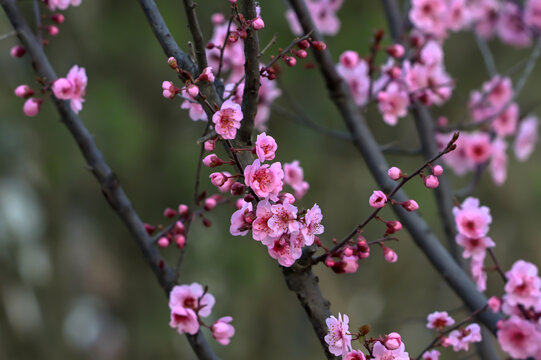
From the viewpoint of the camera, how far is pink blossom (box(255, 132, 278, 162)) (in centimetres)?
87

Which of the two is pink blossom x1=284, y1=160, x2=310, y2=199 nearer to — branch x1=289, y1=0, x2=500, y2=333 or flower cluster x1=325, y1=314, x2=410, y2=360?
branch x1=289, y1=0, x2=500, y2=333

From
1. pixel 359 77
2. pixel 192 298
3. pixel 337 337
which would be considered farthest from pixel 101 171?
pixel 359 77

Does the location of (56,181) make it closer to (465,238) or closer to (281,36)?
(281,36)

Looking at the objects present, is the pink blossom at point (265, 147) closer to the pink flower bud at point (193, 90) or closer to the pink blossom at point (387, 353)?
the pink flower bud at point (193, 90)

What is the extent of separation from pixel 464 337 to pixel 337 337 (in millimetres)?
322

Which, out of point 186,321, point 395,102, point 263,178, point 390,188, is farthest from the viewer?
point 395,102

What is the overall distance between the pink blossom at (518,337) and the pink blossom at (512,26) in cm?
164

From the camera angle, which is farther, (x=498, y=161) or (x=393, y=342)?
(x=498, y=161)

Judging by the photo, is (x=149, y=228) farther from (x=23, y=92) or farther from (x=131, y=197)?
(x=131, y=197)

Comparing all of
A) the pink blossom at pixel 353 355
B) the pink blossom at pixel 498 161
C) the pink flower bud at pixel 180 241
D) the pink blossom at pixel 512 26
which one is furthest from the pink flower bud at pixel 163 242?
the pink blossom at pixel 512 26

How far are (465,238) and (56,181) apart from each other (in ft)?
10.3

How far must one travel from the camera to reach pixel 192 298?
108 cm

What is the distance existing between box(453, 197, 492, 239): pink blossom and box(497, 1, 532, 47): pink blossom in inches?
57.9

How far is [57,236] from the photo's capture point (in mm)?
4172
